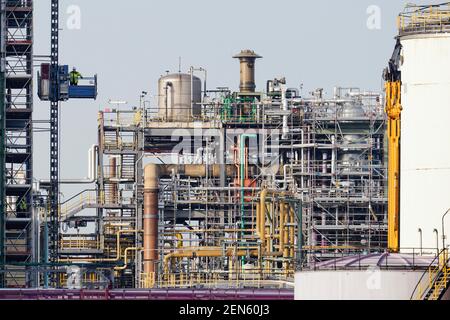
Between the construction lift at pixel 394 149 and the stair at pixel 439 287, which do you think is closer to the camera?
the stair at pixel 439 287

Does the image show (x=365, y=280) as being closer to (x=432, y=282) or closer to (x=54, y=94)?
(x=432, y=282)

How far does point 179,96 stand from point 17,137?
41.5 ft

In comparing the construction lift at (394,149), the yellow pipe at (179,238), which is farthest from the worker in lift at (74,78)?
the construction lift at (394,149)

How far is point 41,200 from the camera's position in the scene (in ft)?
327

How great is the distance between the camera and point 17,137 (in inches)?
3590

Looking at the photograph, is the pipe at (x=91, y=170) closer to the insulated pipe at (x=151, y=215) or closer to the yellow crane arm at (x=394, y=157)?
the insulated pipe at (x=151, y=215)

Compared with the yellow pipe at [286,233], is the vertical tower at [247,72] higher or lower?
higher

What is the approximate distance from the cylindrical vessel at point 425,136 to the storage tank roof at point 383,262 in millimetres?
4528

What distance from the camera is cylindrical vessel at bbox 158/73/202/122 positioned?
100875 millimetres

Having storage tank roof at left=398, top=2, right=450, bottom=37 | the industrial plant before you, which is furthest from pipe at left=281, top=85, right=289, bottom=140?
storage tank roof at left=398, top=2, right=450, bottom=37

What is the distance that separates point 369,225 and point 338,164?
5829mm

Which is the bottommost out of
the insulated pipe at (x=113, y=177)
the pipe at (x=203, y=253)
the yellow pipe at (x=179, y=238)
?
the pipe at (x=203, y=253)

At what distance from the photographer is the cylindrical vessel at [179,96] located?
10088cm
